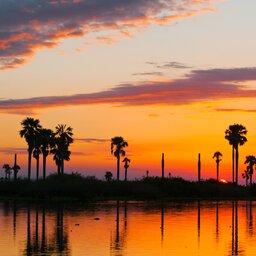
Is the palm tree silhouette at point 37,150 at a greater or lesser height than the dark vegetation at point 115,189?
greater

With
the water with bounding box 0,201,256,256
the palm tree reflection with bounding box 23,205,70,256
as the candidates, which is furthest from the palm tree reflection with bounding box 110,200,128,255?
the palm tree reflection with bounding box 23,205,70,256

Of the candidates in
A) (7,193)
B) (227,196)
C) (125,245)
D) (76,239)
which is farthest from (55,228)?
(227,196)

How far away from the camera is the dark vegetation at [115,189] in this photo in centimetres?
8725

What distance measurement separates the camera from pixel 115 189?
99.3 m

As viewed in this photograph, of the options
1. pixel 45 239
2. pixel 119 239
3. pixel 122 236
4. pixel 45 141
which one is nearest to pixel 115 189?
pixel 45 141

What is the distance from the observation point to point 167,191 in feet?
362

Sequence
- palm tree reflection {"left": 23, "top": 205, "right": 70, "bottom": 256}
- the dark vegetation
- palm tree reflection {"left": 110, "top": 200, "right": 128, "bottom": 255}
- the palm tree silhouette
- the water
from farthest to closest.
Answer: the palm tree silhouette
the dark vegetation
palm tree reflection {"left": 110, "top": 200, "right": 128, "bottom": 255}
the water
palm tree reflection {"left": 23, "top": 205, "right": 70, "bottom": 256}

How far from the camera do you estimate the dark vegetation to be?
8725 cm

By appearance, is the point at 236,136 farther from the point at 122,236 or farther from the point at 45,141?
the point at 122,236

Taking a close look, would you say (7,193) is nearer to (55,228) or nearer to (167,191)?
(167,191)

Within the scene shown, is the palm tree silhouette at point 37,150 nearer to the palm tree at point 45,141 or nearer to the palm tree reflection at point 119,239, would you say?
the palm tree at point 45,141

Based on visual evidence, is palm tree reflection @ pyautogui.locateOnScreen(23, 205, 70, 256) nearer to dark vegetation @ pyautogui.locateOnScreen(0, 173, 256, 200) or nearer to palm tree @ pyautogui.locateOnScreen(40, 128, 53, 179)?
dark vegetation @ pyautogui.locateOnScreen(0, 173, 256, 200)

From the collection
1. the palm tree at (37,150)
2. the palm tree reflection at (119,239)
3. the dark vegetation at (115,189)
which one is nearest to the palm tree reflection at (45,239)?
the palm tree reflection at (119,239)

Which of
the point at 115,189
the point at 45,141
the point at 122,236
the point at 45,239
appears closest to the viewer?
the point at 45,239
